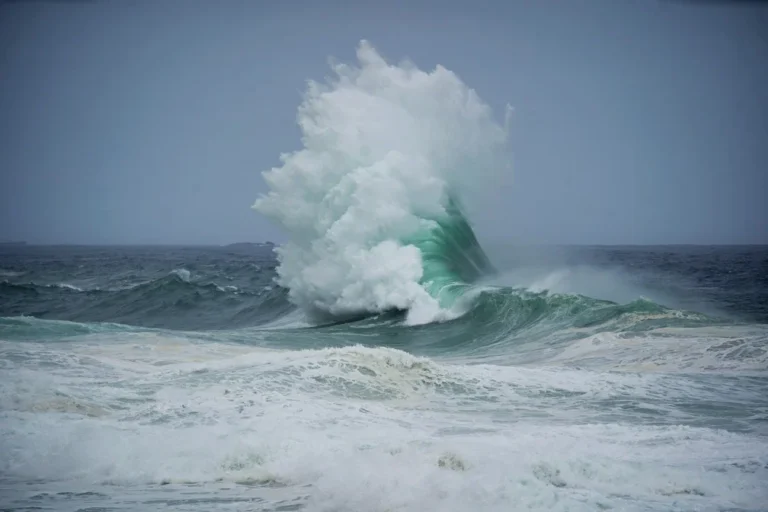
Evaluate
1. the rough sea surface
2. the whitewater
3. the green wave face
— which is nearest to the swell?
the whitewater

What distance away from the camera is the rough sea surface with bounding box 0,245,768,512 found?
18.4 ft

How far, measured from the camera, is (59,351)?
37.5 feet

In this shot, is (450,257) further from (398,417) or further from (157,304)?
(398,417)

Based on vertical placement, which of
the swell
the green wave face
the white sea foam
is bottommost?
the white sea foam

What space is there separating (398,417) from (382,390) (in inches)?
44.9

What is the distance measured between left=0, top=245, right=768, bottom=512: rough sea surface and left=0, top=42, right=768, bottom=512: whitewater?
3cm

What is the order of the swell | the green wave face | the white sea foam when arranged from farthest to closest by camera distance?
the swell
the green wave face
the white sea foam

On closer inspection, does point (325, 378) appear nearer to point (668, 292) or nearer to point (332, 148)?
point (332, 148)

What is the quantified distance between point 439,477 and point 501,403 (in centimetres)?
340

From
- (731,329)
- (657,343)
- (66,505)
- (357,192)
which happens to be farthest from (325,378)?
(357,192)

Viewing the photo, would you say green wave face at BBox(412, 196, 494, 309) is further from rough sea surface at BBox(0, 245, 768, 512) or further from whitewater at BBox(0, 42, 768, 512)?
rough sea surface at BBox(0, 245, 768, 512)

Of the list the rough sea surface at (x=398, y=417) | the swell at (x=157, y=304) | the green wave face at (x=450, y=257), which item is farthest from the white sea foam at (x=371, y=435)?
the swell at (x=157, y=304)

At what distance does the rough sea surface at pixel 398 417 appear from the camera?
5.61 m

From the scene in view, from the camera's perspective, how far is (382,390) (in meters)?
9.16
